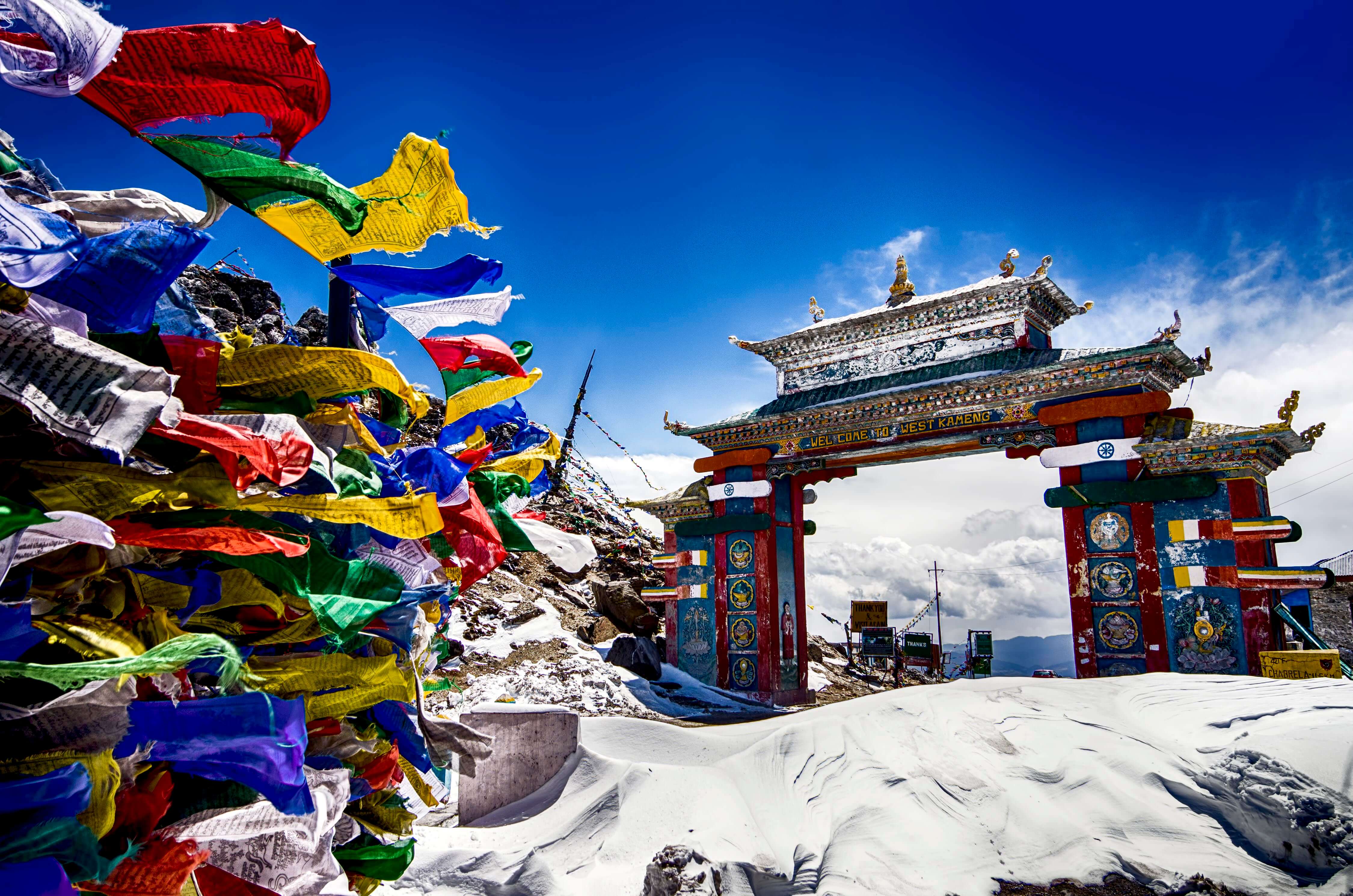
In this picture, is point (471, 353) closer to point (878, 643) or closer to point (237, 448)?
point (237, 448)

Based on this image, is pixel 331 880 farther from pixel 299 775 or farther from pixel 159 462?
pixel 159 462

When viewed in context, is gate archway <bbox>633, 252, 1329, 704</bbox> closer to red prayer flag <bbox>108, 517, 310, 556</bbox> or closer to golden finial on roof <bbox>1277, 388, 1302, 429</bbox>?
golden finial on roof <bbox>1277, 388, 1302, 429</bbox>

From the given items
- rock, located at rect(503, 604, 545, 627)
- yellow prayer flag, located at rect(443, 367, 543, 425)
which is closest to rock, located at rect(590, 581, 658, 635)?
rock, located at rect(503, 604, 545, 627)

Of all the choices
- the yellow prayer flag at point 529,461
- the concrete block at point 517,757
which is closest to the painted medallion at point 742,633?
the concrete block at point 517,757

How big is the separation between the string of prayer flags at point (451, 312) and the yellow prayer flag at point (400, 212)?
220mm

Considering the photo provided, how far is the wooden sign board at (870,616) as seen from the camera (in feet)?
62.1

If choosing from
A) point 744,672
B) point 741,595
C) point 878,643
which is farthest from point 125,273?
point 878,643

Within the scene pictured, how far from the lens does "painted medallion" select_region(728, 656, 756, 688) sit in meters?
12.1

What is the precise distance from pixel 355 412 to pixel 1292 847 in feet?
17.2

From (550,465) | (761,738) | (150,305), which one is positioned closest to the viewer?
(150,305)

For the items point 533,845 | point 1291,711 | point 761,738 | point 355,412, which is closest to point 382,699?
point 355,412

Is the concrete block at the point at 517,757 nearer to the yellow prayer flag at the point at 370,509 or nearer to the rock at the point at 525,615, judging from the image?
the yellow prayer flag at the point at 370,509

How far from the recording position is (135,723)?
167cm

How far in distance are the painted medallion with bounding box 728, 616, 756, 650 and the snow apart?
6.30 meters
